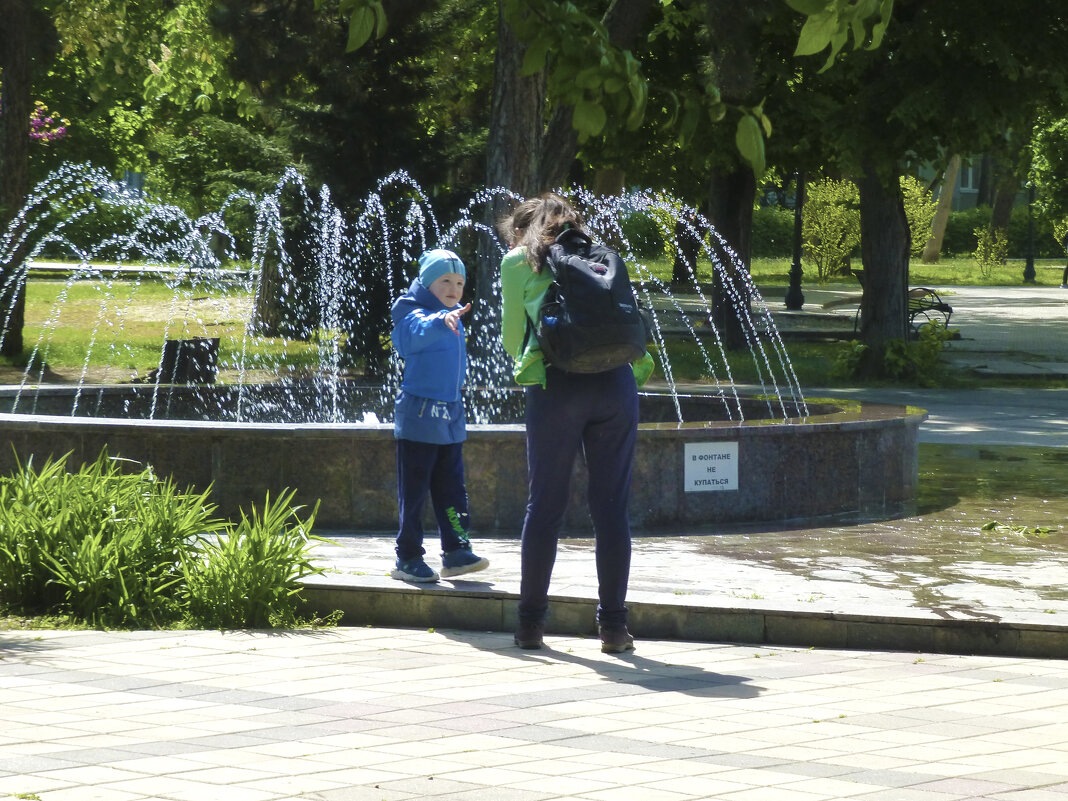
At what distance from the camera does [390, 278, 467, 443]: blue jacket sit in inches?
279

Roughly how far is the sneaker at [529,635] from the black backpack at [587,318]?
1092 mm

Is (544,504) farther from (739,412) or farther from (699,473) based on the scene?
(739,412)

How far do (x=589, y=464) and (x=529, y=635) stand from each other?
751 mm

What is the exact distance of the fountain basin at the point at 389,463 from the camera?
877 cm

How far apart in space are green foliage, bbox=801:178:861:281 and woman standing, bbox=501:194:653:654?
1436 inches

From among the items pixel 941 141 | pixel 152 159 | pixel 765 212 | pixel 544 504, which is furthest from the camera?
pixel 765 212

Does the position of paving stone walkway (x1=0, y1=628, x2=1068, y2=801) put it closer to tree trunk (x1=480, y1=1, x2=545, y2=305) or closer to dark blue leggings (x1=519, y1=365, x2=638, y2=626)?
dark blue leggings (x1=519, y1=365, x2=638, y2=626)


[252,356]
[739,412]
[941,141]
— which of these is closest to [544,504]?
[739,412]

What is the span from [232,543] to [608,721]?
2273 mm

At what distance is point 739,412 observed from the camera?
37.8ft

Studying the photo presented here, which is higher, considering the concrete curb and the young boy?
the young boy

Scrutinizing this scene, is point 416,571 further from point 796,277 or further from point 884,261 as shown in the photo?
point 796,277

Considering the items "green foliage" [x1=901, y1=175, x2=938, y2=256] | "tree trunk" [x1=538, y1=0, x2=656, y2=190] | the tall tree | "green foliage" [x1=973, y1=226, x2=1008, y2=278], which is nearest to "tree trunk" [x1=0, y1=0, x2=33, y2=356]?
the tall tree

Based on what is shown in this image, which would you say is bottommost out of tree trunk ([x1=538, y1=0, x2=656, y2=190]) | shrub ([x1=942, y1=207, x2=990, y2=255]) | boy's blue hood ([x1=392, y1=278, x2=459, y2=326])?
boy's blue hood ([x1=392, y1=278, x2=459, y2=326])
